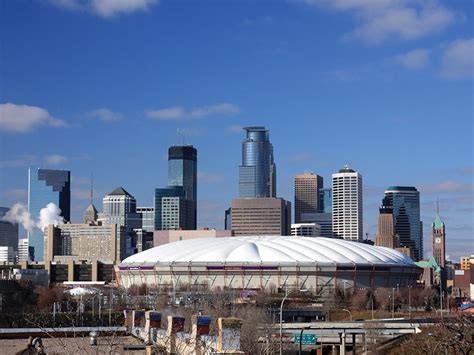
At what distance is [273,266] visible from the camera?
118 m

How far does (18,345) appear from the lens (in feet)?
156

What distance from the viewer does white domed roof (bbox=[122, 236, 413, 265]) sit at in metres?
120

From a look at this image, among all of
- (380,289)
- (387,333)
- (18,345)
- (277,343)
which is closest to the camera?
(277,343)

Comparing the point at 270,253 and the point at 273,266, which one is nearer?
the point at 273,266

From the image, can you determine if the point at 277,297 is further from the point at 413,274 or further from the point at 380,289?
the point at 413,274

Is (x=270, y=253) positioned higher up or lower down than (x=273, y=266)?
higher up

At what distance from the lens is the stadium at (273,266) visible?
387ft

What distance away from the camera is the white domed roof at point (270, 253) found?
119938mm

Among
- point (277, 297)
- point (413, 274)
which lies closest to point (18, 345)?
point (277, 297)

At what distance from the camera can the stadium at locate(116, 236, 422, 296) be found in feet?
387

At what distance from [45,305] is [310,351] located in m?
46.2

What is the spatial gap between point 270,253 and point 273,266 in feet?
12.9

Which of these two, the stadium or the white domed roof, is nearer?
the stadium

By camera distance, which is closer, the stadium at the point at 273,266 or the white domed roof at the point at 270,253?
the stadium at the point at 273,266
